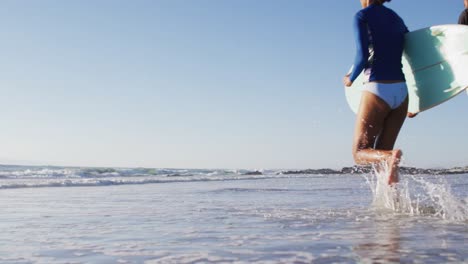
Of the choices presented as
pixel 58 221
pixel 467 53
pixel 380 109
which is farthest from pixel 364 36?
pixel 58 221

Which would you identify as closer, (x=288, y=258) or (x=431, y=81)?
(x=288, y=258)

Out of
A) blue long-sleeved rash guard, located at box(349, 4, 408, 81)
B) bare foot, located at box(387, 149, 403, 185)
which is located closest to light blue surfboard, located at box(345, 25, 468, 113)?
blue long-sleeved rash guard, located at box(349, 4, 408, 81)

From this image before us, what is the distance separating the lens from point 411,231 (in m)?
3.84

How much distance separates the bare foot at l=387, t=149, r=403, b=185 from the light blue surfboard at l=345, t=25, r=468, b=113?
0.92m

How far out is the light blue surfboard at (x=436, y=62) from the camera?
5.08 metres

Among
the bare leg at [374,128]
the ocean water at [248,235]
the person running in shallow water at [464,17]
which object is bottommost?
the ocean water at [248,235]

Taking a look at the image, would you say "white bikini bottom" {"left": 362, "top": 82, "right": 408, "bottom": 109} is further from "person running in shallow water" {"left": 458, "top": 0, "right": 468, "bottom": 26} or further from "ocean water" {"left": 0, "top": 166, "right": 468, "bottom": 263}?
"person running in shallow water" {"left": 458, "top": 0, "right": 468, "bottom": 26}

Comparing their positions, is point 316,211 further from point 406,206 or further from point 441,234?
point 441,234

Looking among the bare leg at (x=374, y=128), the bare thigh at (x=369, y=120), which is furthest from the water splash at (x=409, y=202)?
the bare thigh at (x=369, y=120)

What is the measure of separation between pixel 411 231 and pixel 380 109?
1457 millimetres

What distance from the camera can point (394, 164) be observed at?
452 cm

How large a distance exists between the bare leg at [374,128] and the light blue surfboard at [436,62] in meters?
0.30

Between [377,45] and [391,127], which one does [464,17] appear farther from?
[391,127]

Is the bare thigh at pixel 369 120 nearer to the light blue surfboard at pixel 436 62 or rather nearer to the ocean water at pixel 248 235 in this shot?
the light blue surfboard at pixel 436 62
